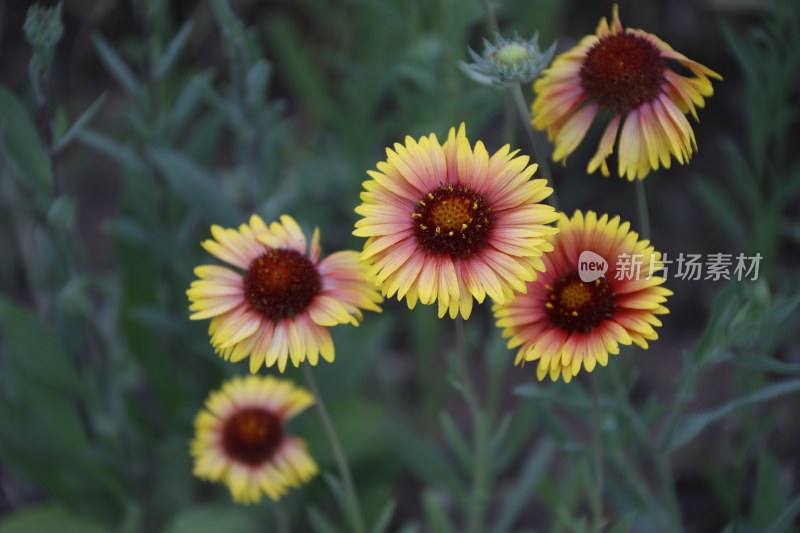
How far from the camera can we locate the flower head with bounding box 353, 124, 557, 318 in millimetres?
1042

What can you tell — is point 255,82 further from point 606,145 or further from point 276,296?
point 606,145

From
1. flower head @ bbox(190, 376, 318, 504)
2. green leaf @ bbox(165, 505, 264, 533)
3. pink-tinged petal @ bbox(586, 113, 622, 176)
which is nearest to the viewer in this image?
pink-tinged petal @ bbox(586, 113, 622, 176)

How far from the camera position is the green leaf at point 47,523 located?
5.42ft

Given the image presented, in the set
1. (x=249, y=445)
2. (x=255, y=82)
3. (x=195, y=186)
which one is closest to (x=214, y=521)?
(x=249, y=445)

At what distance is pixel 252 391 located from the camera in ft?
5.01

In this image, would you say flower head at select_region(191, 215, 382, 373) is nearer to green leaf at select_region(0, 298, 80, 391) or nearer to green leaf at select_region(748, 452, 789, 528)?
green leaf at select_region(0, 298, 80, 391)

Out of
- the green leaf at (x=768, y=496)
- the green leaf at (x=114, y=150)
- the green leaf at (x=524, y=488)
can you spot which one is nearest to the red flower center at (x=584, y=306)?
the green leaf at (x=768, y=496)

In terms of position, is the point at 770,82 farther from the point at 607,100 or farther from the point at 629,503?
the point at 629,503

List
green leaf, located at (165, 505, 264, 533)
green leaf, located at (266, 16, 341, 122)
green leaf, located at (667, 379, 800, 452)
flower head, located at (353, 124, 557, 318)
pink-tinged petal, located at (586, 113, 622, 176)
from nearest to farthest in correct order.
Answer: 1. flower head, located at (353, 124, 557, 318)
2. pink-tinged petal, located at (586, 113, 622, 176)
3. green leaf, located at (667, 379, 800, 452)
4. green leaf, located at (165, 505, 264, 533)
5. green leaf, located at (266, 16, 341, 122)

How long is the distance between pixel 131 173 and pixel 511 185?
43.7 inches

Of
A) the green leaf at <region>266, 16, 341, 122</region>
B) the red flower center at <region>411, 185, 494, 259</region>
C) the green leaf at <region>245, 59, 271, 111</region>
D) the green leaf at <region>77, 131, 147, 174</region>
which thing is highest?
the green leaf at <region>266, 16, 341, 122</region>

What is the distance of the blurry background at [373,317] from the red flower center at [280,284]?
38 cm

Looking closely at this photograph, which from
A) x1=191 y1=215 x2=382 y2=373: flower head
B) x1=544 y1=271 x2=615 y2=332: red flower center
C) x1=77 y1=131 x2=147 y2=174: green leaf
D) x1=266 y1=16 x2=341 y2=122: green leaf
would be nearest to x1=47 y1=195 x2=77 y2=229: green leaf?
x1=77 y1=131 x2=147 y2=174: green leaf

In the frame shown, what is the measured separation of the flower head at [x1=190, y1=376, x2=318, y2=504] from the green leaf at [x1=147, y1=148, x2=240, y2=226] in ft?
1.31
